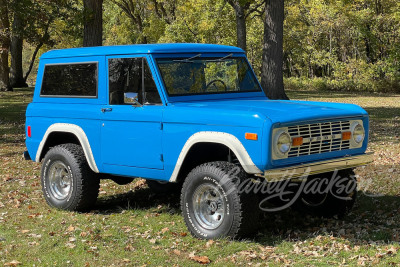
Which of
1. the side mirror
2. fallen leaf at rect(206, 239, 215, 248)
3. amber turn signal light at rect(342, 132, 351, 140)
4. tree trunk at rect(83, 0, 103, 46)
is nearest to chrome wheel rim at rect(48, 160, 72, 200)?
the side mirror

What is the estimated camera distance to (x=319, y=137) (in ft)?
21.1

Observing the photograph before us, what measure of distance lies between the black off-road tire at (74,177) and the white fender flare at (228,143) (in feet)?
6.16

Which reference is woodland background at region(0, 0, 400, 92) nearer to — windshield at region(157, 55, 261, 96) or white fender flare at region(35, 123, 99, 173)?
white fender flare at region(35, 123, 99, 173)

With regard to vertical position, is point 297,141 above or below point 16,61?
below

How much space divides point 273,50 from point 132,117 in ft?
43.8

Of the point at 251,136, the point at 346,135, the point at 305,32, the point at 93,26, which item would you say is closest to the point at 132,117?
the point at 251,136

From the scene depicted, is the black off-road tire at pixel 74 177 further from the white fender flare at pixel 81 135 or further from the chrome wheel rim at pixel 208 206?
the chrome wheel rim at pixel 208 206

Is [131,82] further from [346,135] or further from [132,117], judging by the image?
[346,135]

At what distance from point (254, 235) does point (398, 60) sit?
121 ft

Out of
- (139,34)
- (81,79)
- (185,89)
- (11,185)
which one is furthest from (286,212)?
(139,34)

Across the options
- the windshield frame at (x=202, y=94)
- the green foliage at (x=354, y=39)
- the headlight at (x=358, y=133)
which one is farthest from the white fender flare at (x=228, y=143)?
the green foliage at (x=354, y=39)

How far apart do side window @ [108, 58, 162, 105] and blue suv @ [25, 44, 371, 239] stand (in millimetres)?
13

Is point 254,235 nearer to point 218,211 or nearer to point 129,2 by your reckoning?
Answer: point 218,211

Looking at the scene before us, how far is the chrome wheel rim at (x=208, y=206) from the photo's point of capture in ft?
21.2
